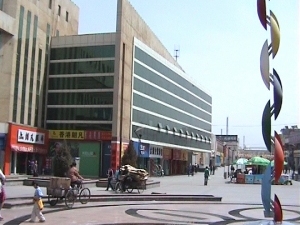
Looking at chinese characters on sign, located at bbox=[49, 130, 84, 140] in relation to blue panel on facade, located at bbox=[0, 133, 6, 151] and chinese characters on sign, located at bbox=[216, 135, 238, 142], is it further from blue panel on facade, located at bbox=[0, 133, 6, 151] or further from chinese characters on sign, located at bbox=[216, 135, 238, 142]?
chinese characters on sign, located at bbox=[216, 135, 238, 142]

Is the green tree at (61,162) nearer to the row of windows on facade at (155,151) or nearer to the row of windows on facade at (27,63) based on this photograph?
the row of windows on facade at (27,63)

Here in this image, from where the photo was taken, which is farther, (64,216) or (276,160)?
(64,216)

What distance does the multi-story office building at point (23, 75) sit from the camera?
131 feet

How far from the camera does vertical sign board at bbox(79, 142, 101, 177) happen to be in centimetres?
4544

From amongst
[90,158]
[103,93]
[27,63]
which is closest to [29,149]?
[90,158]

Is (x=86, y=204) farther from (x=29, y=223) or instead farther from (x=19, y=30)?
(x=19, y=30)

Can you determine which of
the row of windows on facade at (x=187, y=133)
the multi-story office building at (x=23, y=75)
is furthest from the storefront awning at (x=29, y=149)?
the row of windows on facade at (x=187, y=133)

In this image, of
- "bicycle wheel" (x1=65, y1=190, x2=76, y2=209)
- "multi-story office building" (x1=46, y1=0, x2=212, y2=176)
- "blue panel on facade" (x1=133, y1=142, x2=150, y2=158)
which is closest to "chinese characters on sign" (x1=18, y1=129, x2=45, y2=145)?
"multi-story office building" (x1=46, y1=0, x2=212, y2=176)

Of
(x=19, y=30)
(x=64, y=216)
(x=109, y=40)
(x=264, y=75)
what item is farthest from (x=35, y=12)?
(x=264, y=75)

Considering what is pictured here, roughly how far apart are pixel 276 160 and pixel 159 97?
4623cm

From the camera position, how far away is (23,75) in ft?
139

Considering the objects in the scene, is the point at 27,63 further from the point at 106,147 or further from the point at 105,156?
the point at 105,156

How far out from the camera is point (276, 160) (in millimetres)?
11266

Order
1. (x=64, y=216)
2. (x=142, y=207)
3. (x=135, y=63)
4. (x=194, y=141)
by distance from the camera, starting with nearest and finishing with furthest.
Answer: (x=64, y=216) < (x=142, y=207) < (x=135, y=63) < (x=194, y=141)
